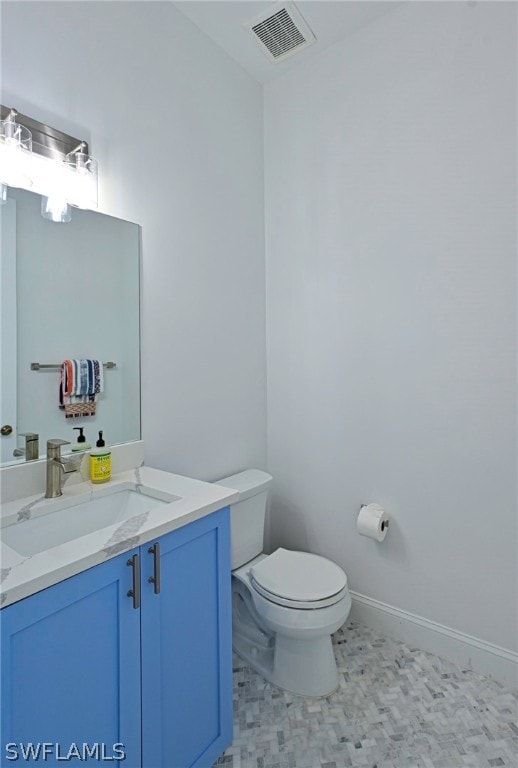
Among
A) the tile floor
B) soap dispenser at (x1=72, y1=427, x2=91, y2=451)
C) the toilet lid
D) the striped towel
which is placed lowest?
the tile floor

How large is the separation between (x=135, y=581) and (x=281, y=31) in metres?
2.39

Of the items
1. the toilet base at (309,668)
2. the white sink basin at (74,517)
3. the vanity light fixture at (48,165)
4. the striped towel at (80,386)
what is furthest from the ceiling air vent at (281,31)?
the toilet base at (309,668)

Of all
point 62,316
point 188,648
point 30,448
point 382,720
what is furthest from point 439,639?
point 62,316

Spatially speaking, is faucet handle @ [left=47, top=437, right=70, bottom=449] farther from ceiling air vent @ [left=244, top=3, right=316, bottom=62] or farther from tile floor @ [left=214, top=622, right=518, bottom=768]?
ceiling air vent @ [left=244, top=3, right=316, bottom=62]

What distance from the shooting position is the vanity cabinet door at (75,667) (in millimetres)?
793

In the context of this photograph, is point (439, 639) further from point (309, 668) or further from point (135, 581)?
point (135, 581)

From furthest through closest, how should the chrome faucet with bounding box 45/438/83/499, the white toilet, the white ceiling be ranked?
the white ceiling → the white toilet → the chrome faucet with bounding box 45/438/83/499

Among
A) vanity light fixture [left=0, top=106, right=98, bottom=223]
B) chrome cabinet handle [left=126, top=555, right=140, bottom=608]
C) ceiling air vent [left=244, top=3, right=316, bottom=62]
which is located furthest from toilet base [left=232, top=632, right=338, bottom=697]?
ceiling air vent [left=244, top=3, right=316, bottom=62]

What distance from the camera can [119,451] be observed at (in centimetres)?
155

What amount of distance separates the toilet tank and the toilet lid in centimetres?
9

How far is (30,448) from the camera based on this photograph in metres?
1.31

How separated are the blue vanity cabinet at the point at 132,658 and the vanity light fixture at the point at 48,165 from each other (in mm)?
1159

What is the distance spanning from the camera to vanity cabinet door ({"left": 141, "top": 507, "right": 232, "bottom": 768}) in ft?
3.46

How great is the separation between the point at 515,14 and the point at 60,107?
1.72 meters
